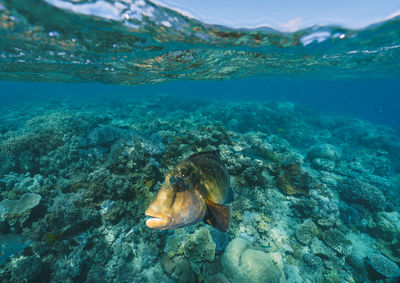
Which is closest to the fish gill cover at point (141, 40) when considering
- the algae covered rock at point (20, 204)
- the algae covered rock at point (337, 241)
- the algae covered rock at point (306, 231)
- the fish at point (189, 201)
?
the algae covered rock at point (20, 204)

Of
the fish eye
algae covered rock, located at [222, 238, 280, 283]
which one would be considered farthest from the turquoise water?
the fish eye

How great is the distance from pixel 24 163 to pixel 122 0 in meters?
8.27

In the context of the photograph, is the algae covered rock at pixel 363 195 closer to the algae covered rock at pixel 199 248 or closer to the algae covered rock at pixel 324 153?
the algae covered rock at pixel 324 153

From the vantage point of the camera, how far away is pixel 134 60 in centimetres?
1223

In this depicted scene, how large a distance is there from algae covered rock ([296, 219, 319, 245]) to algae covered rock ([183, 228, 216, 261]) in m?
3.04

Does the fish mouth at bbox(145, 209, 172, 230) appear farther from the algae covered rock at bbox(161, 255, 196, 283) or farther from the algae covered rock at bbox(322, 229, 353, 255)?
the algae covered rock at bbox(322, 229, 353, 255)

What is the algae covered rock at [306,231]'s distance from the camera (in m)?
5.44

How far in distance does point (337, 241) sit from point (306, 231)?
941 millimetres

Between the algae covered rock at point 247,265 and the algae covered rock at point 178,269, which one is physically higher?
the algae covered rock at point 247,265

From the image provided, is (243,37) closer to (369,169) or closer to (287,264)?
(287,264)

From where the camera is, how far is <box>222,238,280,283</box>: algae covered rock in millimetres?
4086

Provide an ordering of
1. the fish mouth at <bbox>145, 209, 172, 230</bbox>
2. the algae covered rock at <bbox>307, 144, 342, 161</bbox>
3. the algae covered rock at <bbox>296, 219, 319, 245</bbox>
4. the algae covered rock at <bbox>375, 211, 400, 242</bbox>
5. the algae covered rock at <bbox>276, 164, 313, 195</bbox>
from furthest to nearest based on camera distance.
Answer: the algae covered rock at <bbox>307, 144, 342, 161</bbox>
the algae covered rock at <bbox>276, 164, 313, 195</bbox>
the algae covered rock at <bbox>375, 211, 400, 242</bbox>
the algae covered rock at <bbox>296, 219, 319, 245</bbox>
the fish mouth at <bbox>145, 209, 172, 230</bbox>

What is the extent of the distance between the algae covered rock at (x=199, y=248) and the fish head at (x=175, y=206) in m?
3.57

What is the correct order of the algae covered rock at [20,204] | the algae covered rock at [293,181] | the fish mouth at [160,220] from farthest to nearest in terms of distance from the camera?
the algae covered rock at [293,181]
the algae covered rock at [20,204]
the fish mouth at [160,220]
